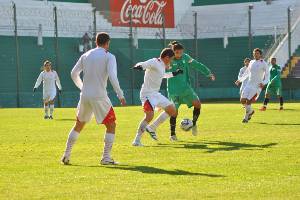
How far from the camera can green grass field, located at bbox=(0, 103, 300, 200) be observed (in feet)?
30.8

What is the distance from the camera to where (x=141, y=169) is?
11797 mm

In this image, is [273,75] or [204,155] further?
[273,75]

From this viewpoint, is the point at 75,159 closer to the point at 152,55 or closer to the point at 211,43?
the point at 152,55

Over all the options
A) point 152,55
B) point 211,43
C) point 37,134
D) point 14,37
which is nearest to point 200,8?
point 211,43

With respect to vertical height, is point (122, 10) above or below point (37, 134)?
above

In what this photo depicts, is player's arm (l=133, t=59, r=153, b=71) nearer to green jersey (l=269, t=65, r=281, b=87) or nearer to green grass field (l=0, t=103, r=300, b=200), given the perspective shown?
green grass field (l=0, t=103, r=300, b=200)

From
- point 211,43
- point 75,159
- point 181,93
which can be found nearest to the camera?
point 75,159

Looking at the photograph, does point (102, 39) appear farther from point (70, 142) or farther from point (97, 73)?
point (70, 142)

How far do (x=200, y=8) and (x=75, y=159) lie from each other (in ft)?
159

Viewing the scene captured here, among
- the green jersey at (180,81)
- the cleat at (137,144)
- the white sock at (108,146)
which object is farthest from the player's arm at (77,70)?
the green jersey at (180,81)

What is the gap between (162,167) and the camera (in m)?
12.0

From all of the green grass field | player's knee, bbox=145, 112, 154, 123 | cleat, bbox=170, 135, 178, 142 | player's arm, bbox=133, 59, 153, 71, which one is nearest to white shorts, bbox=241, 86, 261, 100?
the green grass field

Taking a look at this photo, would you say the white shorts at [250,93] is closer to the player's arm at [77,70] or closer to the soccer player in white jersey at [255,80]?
the soccer player in white jersey at [255,80]

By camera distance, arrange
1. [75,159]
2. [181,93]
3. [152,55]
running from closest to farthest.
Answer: [75,159], [181,93], [152,55]
